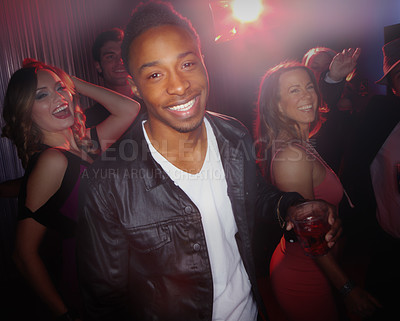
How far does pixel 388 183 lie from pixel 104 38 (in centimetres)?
306

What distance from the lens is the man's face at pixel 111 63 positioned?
252 cm

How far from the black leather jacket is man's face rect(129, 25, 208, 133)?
21 centimetres

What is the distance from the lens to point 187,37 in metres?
A: 1.22

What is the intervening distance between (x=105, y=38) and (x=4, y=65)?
0.96 meters

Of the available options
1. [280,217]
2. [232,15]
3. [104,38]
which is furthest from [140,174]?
[232,15]

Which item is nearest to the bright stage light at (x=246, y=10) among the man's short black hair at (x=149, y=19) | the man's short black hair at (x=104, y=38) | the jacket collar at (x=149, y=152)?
the man's short black hair at (x=104, y=38)

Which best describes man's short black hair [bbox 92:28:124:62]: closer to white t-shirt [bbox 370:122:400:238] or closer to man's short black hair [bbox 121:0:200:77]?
man's short black hair [bbox 121:0:200:77]

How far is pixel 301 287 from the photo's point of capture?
4.68ft

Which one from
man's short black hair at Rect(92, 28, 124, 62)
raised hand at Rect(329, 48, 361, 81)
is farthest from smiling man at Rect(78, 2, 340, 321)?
raised hand at Rect(329, 48, 361, 81)

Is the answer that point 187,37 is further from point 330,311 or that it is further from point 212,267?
point 330,311

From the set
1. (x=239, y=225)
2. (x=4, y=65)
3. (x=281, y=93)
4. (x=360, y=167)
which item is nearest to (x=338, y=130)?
(x=360, y=167)

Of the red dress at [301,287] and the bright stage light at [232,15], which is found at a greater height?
the bright stage light at [232,15]

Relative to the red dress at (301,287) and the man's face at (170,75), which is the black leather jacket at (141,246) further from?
the red dress at (301,287)

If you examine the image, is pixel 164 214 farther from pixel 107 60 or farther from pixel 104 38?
pixel 104 38
